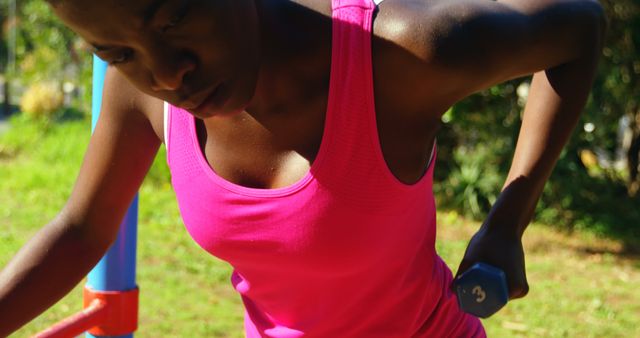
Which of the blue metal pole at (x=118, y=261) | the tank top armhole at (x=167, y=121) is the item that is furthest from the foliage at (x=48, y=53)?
the tank top armhole at (x=167, y=121)

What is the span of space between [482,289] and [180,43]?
587 mm

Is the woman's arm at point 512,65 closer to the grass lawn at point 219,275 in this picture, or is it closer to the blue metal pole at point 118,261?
the blue metal pole at point 118,261

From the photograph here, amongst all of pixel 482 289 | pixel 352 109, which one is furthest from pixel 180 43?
pixel 482 289

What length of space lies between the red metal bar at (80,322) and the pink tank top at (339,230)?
0.66 meters

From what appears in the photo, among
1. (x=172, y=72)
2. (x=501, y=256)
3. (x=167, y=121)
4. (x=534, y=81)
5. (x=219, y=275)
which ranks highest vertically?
(x=172, y=72)

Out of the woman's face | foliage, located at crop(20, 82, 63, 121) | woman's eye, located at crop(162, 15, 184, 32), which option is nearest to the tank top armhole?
the woman's face

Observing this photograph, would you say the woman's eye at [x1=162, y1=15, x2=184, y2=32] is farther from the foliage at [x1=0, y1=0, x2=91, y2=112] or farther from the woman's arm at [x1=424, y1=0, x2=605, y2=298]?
the foliage at [x1=0, y1=0, x2=91, y2=112]

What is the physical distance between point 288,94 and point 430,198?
1.11 ft

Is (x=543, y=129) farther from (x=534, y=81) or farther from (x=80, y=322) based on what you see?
(x=80, y=322)

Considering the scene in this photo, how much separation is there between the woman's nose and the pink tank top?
0.24 meters

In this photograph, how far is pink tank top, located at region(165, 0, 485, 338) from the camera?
50.9 inches

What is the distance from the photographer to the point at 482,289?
51.3 inches

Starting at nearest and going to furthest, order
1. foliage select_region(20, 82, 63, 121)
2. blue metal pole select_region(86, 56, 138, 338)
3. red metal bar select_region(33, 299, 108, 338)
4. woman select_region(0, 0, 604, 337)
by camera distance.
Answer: woman select_region(0, 0, 604, 337), red metal bar select_region(33, 299, 108, 338), blue metal pole select_region(86, 56, 138, 338), foliage select_region(20, 82, 63, 121)

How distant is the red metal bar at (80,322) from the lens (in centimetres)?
205
